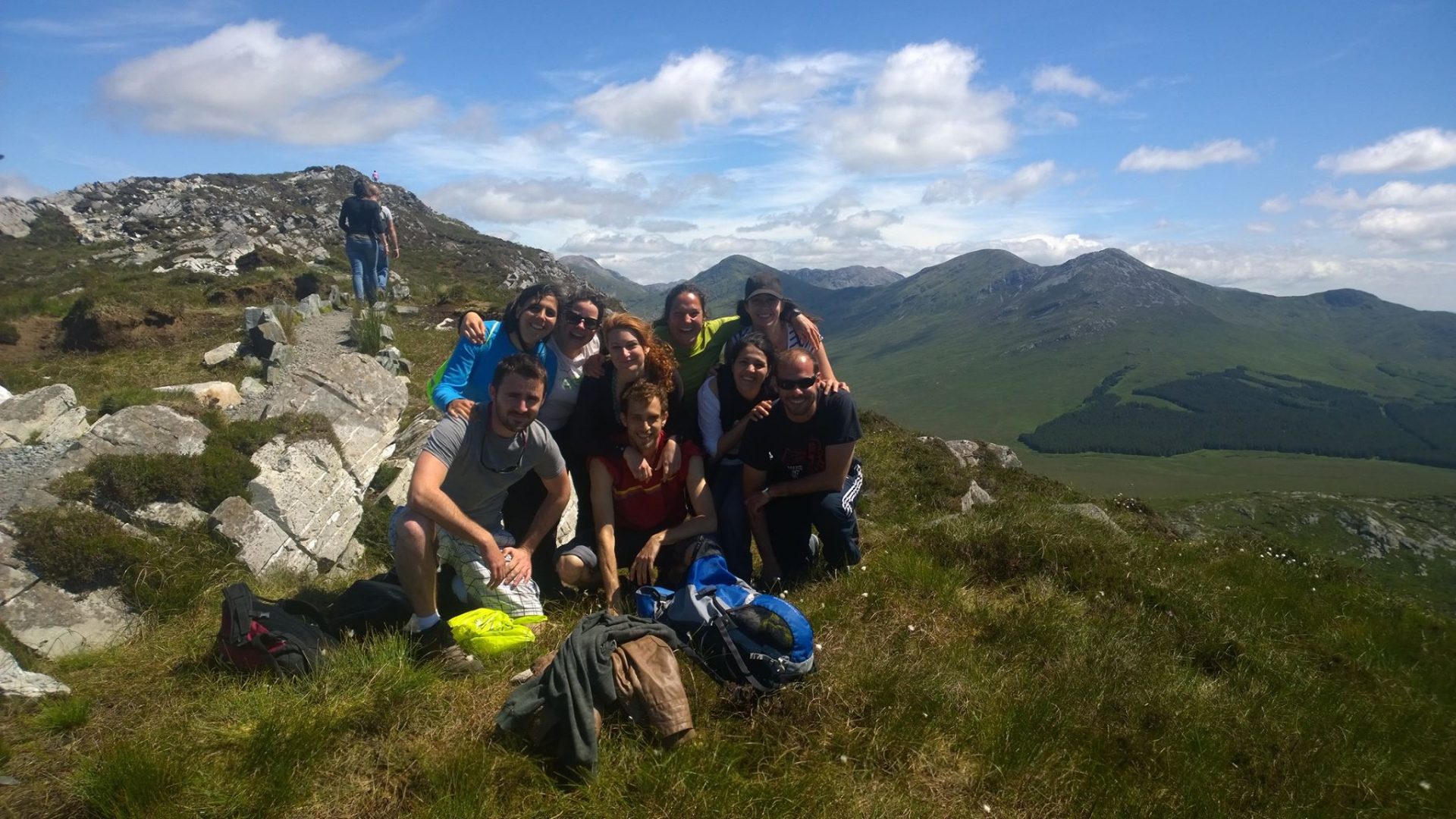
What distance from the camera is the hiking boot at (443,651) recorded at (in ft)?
14.1

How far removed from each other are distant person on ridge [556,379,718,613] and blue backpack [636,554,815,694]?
0.75 meters

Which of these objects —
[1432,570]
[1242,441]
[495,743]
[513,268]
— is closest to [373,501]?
[495,743]

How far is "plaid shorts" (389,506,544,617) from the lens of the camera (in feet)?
16.4

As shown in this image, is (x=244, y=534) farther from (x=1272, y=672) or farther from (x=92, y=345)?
(x=92, y=345)

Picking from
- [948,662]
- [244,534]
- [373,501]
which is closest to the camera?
[948,662]

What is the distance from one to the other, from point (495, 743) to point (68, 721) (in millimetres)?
2369

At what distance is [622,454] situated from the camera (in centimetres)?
553

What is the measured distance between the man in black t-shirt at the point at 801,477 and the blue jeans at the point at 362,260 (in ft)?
46.1

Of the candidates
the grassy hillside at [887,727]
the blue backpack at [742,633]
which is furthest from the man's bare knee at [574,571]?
the blue backpack at [742,633]

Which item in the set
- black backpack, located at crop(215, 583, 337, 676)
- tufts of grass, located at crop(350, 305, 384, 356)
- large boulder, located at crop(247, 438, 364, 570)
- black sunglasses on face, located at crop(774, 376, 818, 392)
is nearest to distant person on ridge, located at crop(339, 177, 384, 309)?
tufts of grass, located at crop(350, 305, 384, 356)

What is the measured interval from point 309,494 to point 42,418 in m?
4.36

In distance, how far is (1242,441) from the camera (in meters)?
158

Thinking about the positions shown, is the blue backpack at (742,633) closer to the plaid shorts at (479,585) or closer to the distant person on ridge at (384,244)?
the plaid shorts at (479,585)

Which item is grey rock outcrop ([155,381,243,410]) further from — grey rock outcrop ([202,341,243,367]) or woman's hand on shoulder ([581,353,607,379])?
woman's hand on shoulder ([581,353,607,379])
